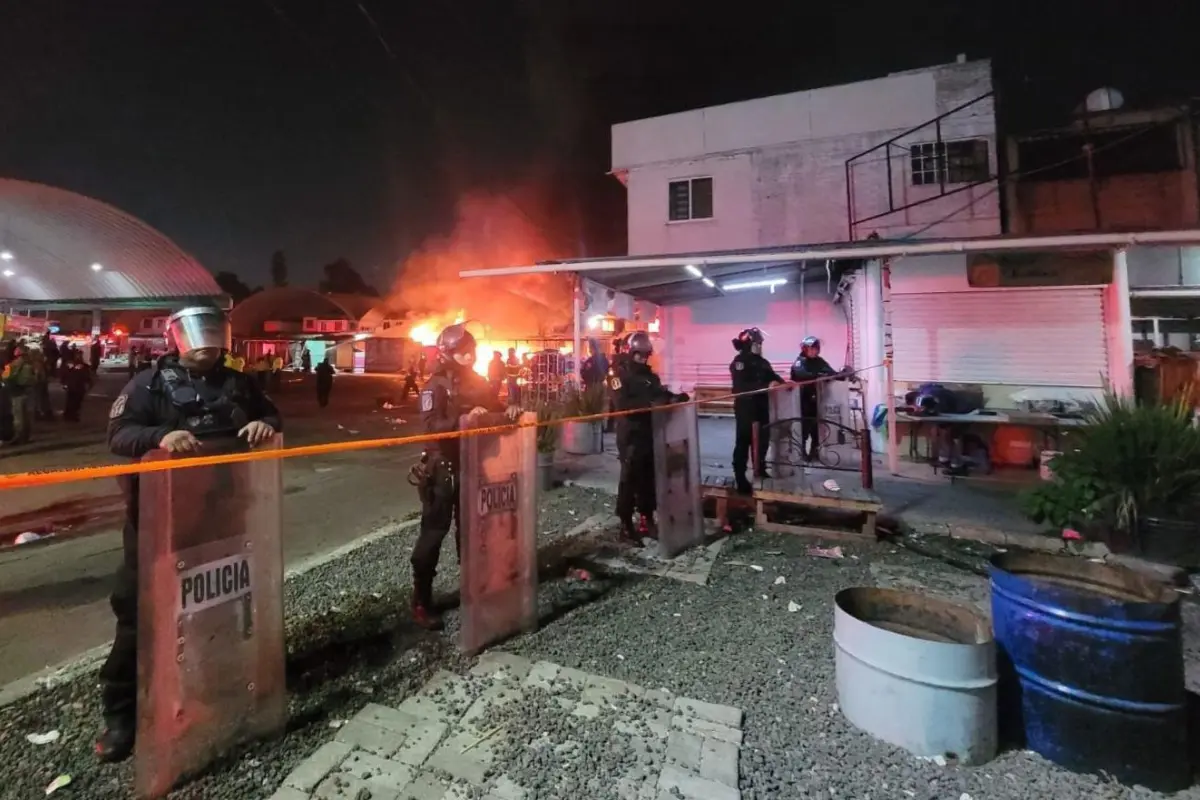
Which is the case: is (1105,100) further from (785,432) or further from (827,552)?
(827,552)

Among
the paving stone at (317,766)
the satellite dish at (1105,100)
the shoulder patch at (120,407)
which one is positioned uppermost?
the satellite dish at (1105,100)

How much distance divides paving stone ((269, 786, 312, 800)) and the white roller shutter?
9525 millimetres

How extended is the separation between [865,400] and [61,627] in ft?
33.2

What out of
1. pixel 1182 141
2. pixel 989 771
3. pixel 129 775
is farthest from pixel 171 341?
pixel 1182 141

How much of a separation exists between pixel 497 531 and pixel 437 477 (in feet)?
1.92

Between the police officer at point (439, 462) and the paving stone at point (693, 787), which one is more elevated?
the police officer at point (439, 462)

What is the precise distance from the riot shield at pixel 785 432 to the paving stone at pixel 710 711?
201 inches

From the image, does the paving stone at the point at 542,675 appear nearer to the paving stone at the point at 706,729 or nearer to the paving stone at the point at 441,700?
the paving stone at the point at 441,700

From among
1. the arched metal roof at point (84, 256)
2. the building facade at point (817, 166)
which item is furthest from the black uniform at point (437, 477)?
the arched metal roof at point (84, 256)

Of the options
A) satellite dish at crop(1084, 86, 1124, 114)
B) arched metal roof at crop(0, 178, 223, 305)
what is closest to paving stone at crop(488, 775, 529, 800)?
satellite dish at crop(1084, 86, 1124, 114)

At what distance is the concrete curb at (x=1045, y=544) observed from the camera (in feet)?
15.3

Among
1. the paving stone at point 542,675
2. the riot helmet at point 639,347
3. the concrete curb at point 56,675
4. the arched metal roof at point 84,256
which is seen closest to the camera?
the concrete curb at point 56,675

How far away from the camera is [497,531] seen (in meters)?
3.59

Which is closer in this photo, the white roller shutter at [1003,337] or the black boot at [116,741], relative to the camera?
the black boot at [116,741]
